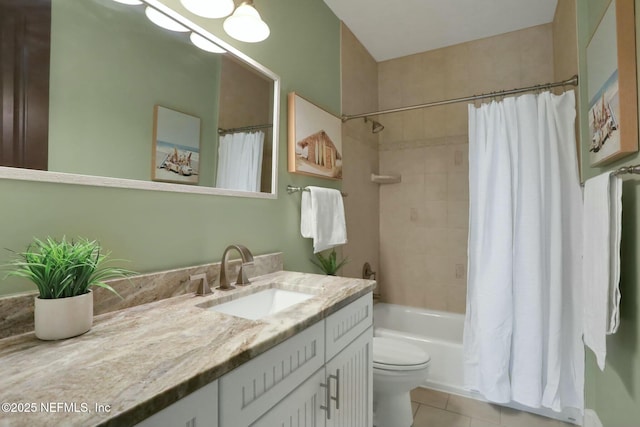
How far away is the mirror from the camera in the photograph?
818 mm

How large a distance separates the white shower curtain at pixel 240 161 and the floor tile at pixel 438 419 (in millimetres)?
1643

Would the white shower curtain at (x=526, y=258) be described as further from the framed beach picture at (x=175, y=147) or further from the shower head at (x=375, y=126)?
the framed beach picture at (x=175, y=147)

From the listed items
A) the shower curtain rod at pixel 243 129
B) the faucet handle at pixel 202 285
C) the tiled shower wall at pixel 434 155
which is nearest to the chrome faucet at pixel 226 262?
the faucet handle at pixel 202 285

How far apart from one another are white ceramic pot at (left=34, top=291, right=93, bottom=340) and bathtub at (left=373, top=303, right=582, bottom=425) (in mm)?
2022

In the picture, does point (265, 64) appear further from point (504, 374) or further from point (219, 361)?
point (504, 374)

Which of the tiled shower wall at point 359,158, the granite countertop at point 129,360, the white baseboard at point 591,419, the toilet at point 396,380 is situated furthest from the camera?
the tiled shower wall at point 359,158

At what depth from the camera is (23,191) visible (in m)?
0.74

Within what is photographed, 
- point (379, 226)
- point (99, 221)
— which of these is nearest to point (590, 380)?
point (379, 226)

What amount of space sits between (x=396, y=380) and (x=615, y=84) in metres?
1.60

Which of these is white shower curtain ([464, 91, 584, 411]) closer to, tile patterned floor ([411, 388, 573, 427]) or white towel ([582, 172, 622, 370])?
tile patterned floor ([411, 388, 573, 427])

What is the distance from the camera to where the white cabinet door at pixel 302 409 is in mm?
739

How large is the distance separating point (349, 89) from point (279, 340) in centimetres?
213

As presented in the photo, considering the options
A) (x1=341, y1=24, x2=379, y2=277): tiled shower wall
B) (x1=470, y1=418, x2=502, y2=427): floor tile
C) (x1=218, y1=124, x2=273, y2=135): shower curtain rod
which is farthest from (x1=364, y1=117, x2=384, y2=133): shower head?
(x1=470, y1=418, x2=502, y2=427): floor tile

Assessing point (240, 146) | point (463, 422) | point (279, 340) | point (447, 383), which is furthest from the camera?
point (447, 383)
